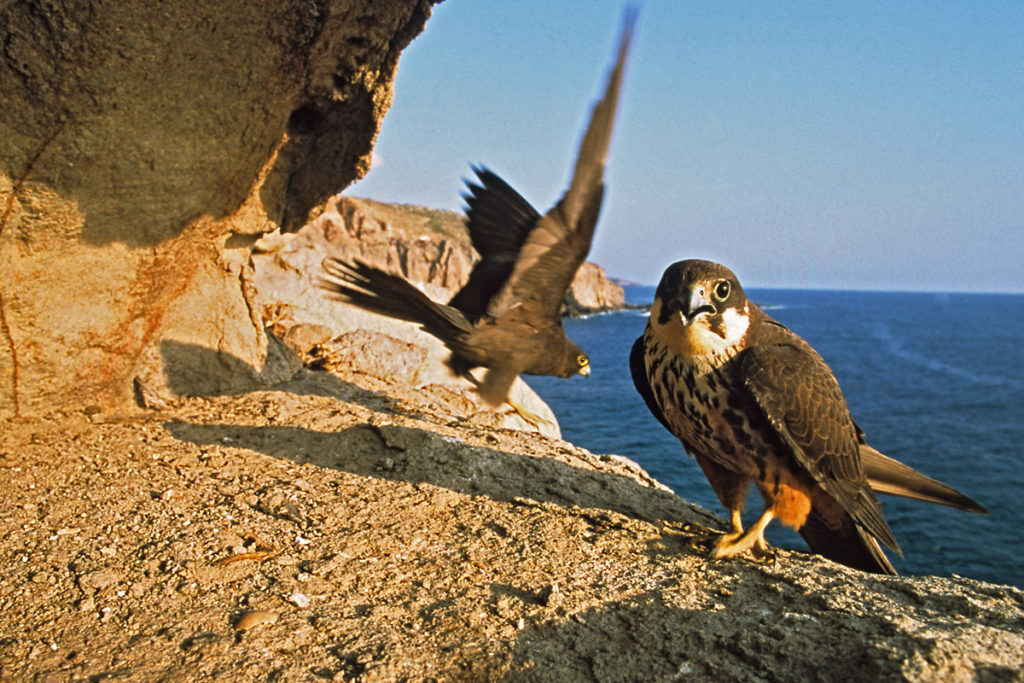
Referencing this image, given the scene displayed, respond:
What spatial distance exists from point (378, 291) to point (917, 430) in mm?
28332

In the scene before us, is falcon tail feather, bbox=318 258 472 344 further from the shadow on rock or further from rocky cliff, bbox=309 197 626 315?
rocky cliff, bbox=309 197 626 315

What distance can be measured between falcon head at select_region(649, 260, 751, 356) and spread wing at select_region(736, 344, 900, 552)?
0.14m

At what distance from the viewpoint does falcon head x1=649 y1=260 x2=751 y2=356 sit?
9.34 ft

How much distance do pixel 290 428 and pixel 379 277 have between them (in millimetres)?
1127

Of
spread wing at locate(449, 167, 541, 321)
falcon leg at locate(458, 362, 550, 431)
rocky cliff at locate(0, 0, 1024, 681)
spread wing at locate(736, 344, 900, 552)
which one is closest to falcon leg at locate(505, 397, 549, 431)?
falcon leg at locate(458, 362, 550, 431)

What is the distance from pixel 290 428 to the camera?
4.31m

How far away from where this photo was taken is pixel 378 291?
4.55 metres

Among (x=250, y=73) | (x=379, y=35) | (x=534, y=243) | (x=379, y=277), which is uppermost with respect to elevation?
(x=379, y=35)

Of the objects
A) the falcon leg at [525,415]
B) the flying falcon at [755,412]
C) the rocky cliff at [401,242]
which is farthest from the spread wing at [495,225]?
the rocky cliff at [401,242]

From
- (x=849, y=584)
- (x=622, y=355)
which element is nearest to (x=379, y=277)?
(x=849, y=584)

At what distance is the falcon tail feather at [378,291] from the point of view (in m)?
4.43

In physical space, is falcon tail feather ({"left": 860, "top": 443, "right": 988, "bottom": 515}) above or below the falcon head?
below

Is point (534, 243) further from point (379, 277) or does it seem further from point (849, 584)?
point (849, 584)

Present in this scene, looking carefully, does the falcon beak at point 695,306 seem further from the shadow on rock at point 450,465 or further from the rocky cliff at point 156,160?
the rocky cliff at point 156,160
